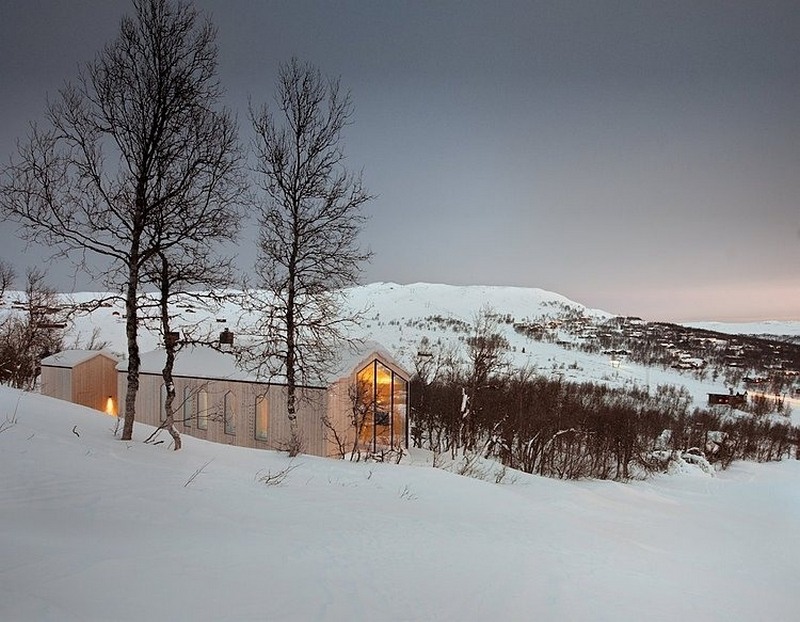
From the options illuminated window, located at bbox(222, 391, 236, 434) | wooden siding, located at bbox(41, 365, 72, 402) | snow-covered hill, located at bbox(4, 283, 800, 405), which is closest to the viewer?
illuminated window, located at bbox(222, 391, 236, 434)

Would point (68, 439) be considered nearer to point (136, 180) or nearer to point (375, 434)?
point (136, 180)

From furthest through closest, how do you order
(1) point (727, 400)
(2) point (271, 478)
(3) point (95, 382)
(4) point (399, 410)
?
1. (1) point (727, 400)
2. (3) point (95, 382)
3. (4) point (399, 410)
4. (2) point (271, 478)

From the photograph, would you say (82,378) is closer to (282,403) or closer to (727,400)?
(282,403)

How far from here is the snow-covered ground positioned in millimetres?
4355

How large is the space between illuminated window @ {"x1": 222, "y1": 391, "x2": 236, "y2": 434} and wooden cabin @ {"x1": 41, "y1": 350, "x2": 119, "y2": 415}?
7.42 metres

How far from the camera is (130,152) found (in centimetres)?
1002

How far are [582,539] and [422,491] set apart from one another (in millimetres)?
Answer: 3415

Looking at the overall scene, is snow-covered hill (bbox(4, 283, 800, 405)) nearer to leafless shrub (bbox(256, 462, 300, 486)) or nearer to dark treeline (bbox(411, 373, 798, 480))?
leafless shrub (bbox(256, 462, 300, 486))

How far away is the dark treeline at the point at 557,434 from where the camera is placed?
2633cm

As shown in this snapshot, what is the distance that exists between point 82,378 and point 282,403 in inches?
423

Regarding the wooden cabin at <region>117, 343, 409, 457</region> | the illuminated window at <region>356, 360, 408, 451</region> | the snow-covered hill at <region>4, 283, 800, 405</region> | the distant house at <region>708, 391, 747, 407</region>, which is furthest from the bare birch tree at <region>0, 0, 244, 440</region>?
the distant house at <region>708, 391, 747, 407</region>

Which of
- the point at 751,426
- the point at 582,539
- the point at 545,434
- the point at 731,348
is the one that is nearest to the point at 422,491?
the point at 582,539

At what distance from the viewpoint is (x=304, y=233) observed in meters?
15.0

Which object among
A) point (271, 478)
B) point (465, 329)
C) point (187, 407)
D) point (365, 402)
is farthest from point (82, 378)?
point (465, 329)
